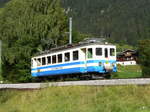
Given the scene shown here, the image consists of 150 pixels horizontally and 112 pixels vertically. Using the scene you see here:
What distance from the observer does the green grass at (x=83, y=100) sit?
14.2 metres

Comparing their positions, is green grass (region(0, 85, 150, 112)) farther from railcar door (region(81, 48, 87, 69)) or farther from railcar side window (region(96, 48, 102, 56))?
railcar side window (region(96, 48, 102, 56))

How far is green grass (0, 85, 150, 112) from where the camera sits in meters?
14.2

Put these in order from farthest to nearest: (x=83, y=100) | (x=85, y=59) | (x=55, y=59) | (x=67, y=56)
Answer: (x=55, y=59)
(x=67, y=56)
(x=85, y=59)
(x=83, y=100)

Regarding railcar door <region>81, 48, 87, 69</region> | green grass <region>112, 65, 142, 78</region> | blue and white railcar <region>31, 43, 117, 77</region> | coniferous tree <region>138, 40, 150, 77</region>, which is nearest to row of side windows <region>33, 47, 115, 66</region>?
blue and white railcar <region>31, 43, 117, 77</region>

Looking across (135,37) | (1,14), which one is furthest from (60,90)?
(135,37)

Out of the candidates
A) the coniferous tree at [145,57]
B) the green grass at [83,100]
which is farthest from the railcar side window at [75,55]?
the coniferous tree at [145,57]

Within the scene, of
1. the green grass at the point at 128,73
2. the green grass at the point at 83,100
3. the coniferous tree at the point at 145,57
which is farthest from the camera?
the coniferous tree at the point at 145,57

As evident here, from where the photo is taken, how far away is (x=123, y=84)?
16.5m

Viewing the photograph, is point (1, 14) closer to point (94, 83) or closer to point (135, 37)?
point (94, 83)

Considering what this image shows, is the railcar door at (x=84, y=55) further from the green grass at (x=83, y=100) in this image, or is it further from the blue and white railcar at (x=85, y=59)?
the green grass at (x=83, y=100)

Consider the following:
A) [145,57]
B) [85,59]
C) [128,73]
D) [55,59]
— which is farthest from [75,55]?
[128,73]

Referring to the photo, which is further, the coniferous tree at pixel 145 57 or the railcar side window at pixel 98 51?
the coniferous tree at pixel 145 57

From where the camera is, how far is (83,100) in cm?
1669

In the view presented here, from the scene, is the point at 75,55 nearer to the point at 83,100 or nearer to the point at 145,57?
the point at 83,100
